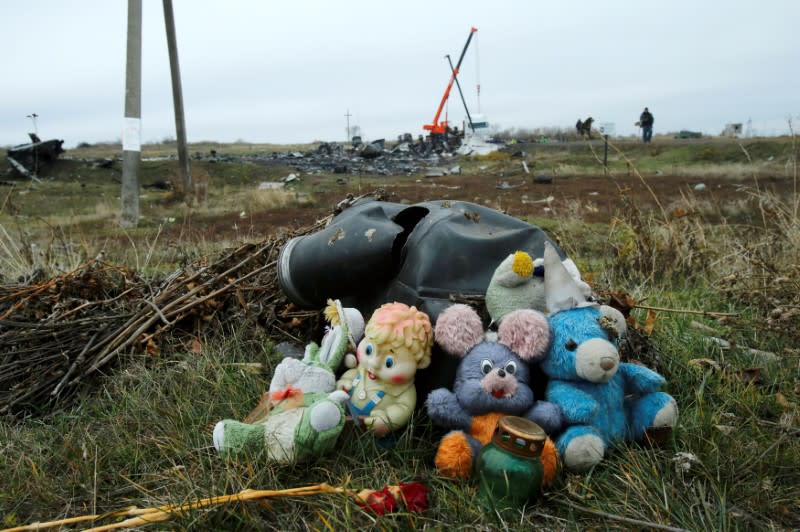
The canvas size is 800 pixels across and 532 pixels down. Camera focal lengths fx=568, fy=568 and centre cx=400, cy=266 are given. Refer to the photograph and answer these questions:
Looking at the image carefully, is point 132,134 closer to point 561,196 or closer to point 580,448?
point 561,196

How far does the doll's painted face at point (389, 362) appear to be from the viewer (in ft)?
5.90

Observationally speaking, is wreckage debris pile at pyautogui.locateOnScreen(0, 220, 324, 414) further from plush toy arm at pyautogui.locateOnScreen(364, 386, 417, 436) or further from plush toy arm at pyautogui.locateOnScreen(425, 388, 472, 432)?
plush toy arm at pyautogui.locateOnScreen(425, 388, 472, 432)

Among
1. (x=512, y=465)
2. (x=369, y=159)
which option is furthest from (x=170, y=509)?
(x=369, y=159)

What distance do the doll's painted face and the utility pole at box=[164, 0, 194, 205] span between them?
29.1ft

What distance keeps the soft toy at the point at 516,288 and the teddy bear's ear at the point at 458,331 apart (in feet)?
0.38

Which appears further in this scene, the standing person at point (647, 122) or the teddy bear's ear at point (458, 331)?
the standing person at point (647, 122)

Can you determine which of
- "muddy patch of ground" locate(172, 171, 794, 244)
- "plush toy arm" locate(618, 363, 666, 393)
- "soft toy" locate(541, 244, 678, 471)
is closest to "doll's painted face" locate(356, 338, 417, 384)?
"soft toy" locate(541, 244, 678, 471)

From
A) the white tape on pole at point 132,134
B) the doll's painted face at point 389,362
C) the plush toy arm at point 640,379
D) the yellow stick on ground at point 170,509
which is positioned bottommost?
the yellow stick on ground at point 170,509

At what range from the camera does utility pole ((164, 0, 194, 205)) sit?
1038 cm

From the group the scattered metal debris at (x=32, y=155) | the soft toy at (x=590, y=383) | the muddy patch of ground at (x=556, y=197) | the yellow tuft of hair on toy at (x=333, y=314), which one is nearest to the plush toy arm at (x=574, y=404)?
the soft toy at (x=590, y=383)

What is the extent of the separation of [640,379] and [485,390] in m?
0.56

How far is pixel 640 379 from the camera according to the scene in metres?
1.86

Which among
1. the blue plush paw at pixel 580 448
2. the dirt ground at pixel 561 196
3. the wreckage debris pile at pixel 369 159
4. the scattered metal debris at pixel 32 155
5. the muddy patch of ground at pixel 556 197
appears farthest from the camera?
the wreckage debris pile at pixel 369 159

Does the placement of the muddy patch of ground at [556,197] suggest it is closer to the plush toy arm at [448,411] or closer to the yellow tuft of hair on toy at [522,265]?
the yellow tuft of hair on toy at [522,265]
